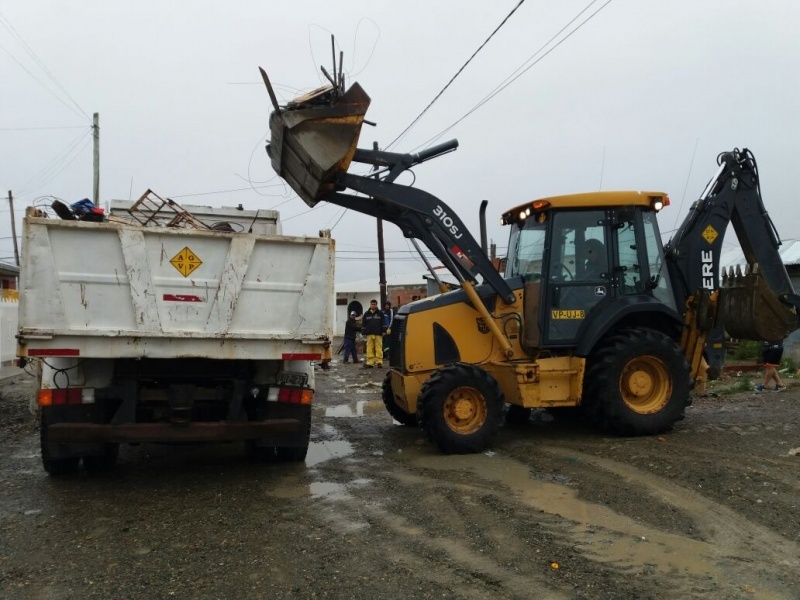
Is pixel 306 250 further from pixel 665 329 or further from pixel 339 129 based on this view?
pixel 665 329

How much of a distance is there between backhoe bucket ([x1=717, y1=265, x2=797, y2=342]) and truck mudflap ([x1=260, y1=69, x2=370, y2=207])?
15.2 feet

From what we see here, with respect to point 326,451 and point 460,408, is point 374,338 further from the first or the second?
point 460,408

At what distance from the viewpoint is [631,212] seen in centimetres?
763

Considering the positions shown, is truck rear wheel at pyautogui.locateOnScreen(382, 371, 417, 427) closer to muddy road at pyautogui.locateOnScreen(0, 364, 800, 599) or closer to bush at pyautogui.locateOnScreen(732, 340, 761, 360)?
muddy road at pyautogui.locateOnScreen(0, 364, 800, 599)

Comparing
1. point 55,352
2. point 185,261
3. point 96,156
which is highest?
point 96,156

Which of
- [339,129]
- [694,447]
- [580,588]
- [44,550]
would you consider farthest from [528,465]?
[44,550]

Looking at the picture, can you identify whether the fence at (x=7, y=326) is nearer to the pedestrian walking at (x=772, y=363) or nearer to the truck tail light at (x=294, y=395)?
the truck tail light at (x=294, y=395)

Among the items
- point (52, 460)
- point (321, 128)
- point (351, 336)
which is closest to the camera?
point (52, 460)

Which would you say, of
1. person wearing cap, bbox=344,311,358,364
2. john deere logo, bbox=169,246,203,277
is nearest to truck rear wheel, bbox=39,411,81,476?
john deere logo, bbox=169,246,203,277

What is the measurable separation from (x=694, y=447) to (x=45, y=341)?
619 centimetres

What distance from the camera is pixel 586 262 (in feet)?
24.9

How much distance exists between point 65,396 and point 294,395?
1.90m

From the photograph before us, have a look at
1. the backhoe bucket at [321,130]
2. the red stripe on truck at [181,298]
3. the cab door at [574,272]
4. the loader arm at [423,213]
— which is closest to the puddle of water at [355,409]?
the loader arm at [423,213]

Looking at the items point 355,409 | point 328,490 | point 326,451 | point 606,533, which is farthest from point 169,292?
point 355,409
